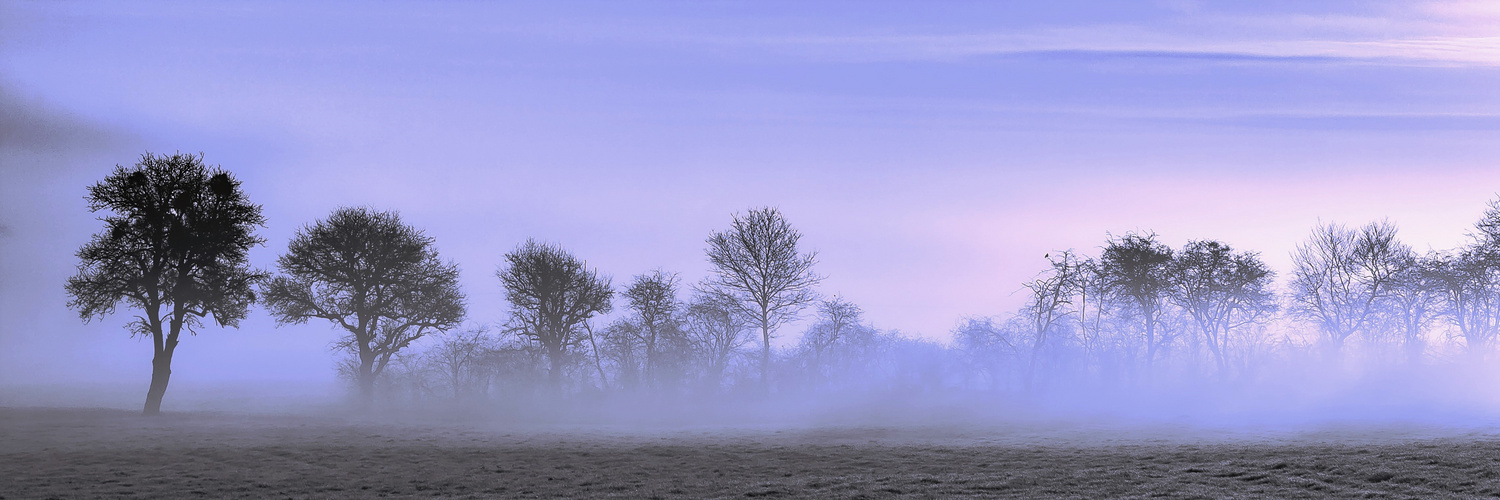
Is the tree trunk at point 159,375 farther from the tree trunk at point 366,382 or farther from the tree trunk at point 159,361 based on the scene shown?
the tree trunk at point 366,382

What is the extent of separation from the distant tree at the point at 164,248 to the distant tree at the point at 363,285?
19.9 feet

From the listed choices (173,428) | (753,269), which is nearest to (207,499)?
(173,428)

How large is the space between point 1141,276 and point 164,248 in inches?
1911

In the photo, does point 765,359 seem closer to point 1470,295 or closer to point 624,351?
point 624,351

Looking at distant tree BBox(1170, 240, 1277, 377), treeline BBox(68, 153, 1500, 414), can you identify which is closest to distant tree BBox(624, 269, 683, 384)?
treeline BBox(68, 153, 1500, 414)

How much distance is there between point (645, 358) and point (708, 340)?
3829mm

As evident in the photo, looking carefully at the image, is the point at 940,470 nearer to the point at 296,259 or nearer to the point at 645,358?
the point at 645,358

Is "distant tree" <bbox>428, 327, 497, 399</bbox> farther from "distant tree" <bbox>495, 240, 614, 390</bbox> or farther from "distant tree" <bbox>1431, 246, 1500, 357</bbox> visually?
"distant tree" <bbox>1431, 246, 1500, 357</bbox>

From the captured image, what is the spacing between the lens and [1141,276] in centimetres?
5381

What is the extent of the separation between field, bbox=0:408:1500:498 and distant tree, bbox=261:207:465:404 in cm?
1271

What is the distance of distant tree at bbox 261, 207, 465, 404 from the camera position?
47.3 meters

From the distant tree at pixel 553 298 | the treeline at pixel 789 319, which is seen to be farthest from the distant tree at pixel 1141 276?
the distant tree at pixel 553 298

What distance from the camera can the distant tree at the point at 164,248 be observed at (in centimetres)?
3919

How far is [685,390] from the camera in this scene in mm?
52250
